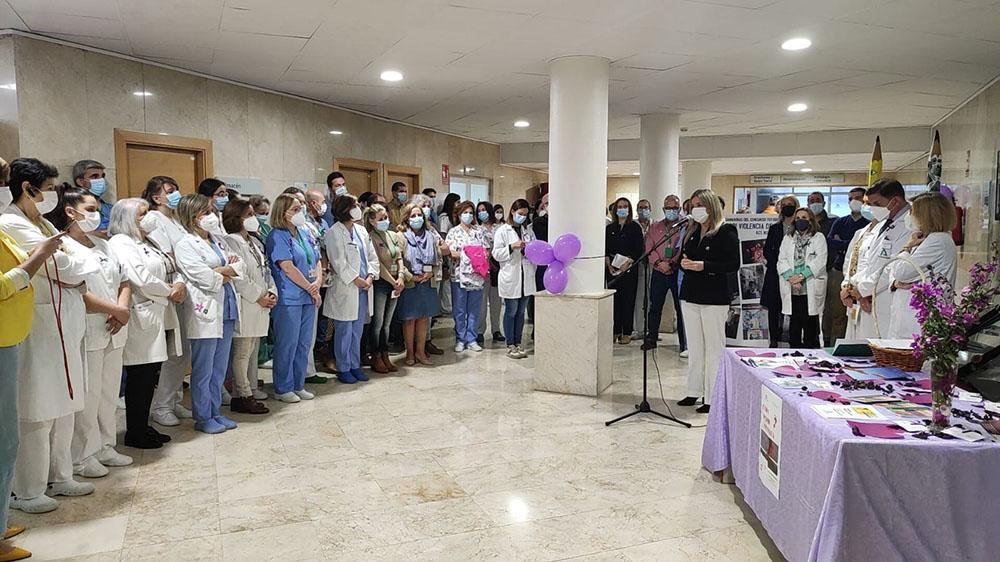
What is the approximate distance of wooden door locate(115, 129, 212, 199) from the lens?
5.52 m

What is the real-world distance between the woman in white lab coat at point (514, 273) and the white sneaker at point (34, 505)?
4312 millimetres

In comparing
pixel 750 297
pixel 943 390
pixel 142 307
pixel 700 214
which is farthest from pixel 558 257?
pixel 943 390

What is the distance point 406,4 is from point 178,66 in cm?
285

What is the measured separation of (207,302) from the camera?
411cm

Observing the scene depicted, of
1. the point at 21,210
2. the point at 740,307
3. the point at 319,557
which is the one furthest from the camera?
the point at 740,307

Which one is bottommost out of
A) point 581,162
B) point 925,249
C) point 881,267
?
point 881,267

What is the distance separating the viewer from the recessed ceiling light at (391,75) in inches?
241

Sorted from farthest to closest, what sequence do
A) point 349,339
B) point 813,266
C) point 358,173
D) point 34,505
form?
point 358,173
point 813,266
point 349,339
point 34,505

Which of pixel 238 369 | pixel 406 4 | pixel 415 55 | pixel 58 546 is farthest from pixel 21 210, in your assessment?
pixel 415 55

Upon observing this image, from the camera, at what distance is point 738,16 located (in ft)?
14.4

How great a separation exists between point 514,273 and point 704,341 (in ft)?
8.57

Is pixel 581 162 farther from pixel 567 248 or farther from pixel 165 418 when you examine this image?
pixel 165 418

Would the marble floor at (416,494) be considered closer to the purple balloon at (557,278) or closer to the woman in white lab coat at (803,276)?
the purple balloon at (557,278)

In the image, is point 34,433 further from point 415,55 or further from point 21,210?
point 415,55
